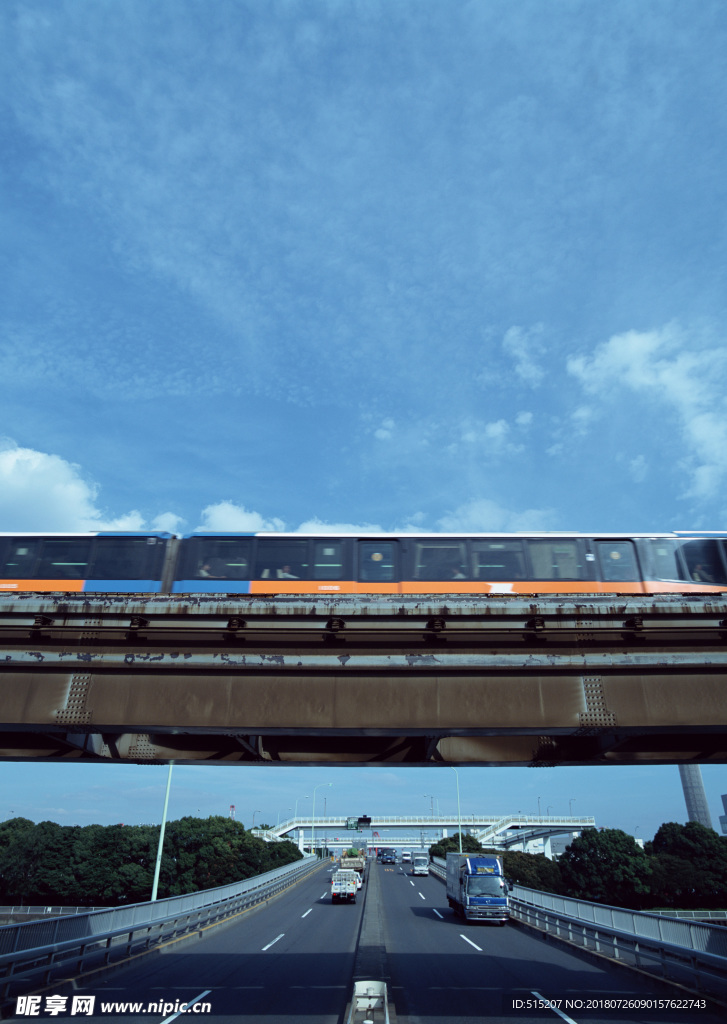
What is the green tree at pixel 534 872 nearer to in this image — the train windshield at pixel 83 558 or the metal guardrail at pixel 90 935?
the metal guardrail at pixel 90 935

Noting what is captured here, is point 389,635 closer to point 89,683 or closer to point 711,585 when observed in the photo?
point 89,683

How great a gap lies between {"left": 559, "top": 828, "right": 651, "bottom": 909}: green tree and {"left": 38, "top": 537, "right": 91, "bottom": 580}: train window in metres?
74.2

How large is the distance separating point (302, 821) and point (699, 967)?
120748mm

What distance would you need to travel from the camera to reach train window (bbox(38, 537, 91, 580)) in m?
21.9

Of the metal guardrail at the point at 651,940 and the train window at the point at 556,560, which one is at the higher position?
the train window at the point at 556,560

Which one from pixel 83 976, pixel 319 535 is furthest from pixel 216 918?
pixel 319 535

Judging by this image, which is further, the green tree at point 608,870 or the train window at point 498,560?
the green tree at point 608,870

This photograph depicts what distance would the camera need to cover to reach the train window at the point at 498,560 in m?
21.7

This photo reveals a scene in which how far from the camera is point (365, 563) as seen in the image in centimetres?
2175

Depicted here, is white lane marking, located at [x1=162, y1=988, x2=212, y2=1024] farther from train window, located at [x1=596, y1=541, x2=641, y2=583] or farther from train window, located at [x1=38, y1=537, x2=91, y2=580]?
train window, located at [x1=596, y1=541, x2=641, y2=583]

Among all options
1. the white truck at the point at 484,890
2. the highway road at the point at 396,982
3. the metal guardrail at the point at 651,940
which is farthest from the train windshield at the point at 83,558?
the white truck at the point at 484,890

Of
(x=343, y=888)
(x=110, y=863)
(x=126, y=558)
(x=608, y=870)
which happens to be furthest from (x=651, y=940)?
(x=110, y=863)

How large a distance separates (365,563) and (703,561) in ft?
42.0

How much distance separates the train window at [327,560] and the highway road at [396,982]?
38.6 ft
